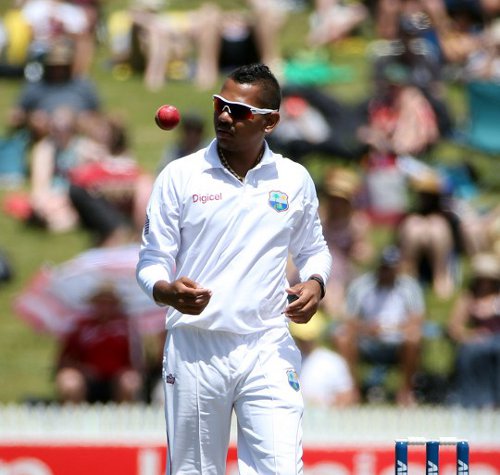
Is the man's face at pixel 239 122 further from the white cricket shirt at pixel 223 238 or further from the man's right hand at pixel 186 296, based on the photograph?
the man's right hand at pixel 186 296

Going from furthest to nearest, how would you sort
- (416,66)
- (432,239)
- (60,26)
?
1. (60,26)
2. (416,66)
3. (432,239)

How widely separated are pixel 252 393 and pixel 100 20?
41.0ft

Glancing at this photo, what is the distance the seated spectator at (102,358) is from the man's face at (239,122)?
507 centimetres

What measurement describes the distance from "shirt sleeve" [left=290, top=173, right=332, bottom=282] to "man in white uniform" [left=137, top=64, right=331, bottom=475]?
110 mm

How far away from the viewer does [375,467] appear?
8172 millimetres

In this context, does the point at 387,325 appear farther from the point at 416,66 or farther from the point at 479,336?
the point at 416,66

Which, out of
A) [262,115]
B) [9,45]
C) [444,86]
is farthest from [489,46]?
[262,115]

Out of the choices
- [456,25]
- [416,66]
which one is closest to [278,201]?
[416,66]

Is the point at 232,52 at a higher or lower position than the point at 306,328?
higher

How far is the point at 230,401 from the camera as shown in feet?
17.4

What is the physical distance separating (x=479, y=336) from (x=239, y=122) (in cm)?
559

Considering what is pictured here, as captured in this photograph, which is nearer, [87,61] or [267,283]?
[267,283]

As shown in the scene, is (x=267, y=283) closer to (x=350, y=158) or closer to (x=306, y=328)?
(x=306, y=328)

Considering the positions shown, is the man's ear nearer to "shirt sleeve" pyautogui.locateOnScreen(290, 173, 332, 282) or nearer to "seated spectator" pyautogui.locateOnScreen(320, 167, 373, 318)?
"shirt sleeve" pyautogui.locateOnScreen(290, 173, 332, 282)
